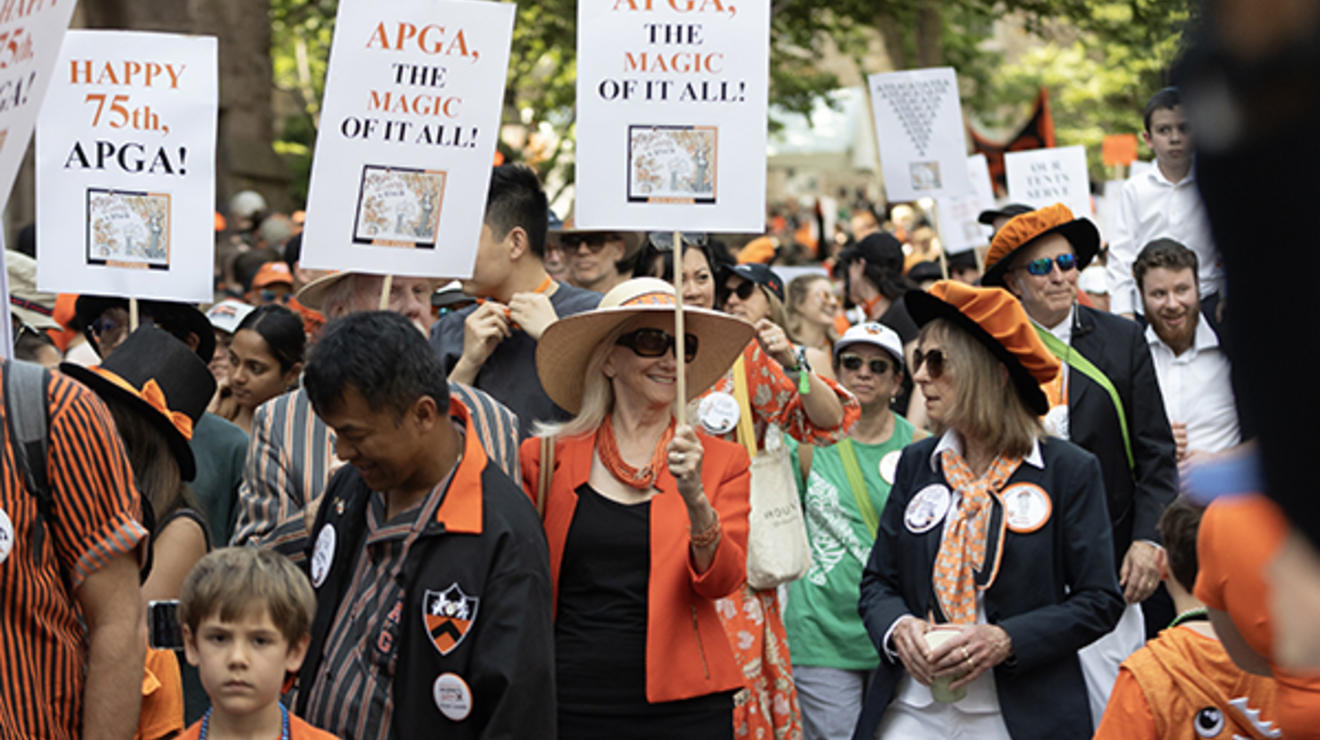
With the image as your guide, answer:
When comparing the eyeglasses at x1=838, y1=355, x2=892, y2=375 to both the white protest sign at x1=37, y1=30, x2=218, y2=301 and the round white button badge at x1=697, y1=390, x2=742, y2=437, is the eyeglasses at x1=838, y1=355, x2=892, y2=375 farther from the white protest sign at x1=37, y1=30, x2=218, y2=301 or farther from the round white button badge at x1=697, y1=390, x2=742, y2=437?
the white protest sign at x1=37, y1=30, x2=218, y2=301

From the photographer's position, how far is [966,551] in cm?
479

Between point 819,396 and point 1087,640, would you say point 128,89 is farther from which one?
point 1087,640

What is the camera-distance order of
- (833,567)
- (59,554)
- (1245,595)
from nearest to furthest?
(1245,595), (59,554), (833,567)

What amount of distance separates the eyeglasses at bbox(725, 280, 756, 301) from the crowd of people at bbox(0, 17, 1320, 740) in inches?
19.6

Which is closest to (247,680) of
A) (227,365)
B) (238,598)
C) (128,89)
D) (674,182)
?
(238,598)

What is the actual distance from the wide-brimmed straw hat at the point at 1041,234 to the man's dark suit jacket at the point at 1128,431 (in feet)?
1.35

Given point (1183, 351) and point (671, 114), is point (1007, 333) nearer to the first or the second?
point (671, 114)

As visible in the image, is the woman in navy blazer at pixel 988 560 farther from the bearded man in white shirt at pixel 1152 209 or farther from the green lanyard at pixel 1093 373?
the bearded man in white shirt at pixel 1152 209

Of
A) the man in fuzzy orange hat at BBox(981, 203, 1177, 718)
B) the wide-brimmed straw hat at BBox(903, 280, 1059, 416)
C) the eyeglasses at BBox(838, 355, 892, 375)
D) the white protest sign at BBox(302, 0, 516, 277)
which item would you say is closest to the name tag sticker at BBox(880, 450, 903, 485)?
the eyeglasses at BBox(838, 355, 892, 375)

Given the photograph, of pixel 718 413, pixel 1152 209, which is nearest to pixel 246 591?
pixel 718 413

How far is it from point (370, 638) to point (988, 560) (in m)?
2.04

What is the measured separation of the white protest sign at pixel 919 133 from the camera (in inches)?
414

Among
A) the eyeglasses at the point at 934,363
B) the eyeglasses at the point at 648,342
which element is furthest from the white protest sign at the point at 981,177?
the eyeglasses at the point at 648,342

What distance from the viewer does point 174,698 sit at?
3.94 m
